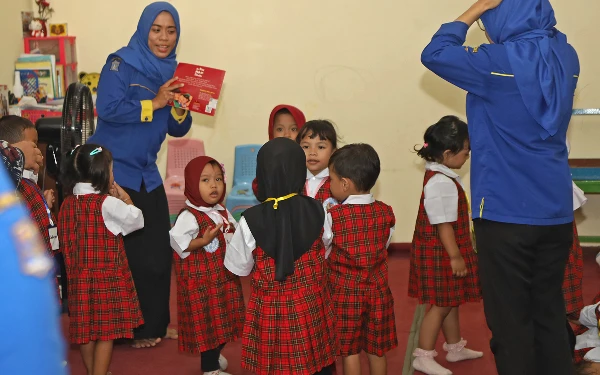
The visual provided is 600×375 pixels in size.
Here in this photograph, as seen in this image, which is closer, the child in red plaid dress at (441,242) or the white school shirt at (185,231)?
the white school shirt at (185,231)

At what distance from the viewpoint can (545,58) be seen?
2189 mm

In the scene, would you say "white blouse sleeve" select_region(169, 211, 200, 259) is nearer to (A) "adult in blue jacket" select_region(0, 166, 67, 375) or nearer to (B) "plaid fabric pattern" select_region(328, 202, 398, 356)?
(B) "plaid fabric pattern" select_region(328, 202, 398, 356)

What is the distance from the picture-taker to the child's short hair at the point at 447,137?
3059 mm

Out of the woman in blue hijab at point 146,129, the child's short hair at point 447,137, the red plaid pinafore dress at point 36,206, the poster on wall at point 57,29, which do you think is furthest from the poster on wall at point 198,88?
the poster on wall at point 57,29

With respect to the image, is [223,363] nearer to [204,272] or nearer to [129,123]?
[204,272]

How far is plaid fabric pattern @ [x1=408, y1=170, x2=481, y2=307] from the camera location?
3.14 metres

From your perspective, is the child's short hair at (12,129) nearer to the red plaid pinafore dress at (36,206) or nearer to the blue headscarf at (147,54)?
the red plaid pinafore dress at (36,206)

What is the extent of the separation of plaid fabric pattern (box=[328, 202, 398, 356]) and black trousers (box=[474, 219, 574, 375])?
0.41m

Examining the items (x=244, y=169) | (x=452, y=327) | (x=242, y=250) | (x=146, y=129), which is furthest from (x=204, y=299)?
(x=244, y=169)

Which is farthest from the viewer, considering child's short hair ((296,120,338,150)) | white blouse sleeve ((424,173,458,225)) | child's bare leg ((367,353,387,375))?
child's short hair ((296,120,338,150))

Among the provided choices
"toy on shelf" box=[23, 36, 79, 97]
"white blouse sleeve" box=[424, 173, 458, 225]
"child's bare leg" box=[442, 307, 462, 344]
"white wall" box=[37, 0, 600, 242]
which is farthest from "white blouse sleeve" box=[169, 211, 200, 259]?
"toy on shelf" box=[23, 36, 79, 97]

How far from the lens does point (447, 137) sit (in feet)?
10.1

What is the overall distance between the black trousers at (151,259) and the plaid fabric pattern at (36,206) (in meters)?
0.60

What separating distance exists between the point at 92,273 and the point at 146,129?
819 mm
